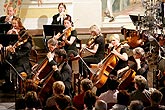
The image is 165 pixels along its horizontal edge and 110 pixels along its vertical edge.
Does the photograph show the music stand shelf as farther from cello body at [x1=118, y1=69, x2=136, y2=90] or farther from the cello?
cello body at [x1=118, y1=69, x2=136, y2=90]

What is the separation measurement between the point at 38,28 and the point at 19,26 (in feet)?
9.04

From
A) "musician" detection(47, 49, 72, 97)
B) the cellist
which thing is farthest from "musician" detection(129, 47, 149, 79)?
"musician" detection(47, 49, 72, 97)

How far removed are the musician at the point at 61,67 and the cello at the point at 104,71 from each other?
594 mm

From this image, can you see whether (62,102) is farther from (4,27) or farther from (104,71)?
(4,27)

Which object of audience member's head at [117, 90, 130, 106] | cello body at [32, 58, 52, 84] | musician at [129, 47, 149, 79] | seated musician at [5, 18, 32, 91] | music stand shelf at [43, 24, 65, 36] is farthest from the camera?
music stand shelf at [43, 24, 65, 36]

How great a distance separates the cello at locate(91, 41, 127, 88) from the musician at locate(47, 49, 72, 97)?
59 cm

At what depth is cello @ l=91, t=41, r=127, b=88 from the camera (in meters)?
9.23

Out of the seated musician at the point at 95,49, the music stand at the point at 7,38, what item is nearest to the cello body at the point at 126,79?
the seated musician at the point at 95,49

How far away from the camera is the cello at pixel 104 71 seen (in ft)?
30.3

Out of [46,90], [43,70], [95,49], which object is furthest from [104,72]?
[95,49]

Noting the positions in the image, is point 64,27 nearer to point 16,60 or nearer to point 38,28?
point 16,60

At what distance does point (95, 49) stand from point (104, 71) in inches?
54.5

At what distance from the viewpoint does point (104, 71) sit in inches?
364

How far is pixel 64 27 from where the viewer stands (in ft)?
35.4
